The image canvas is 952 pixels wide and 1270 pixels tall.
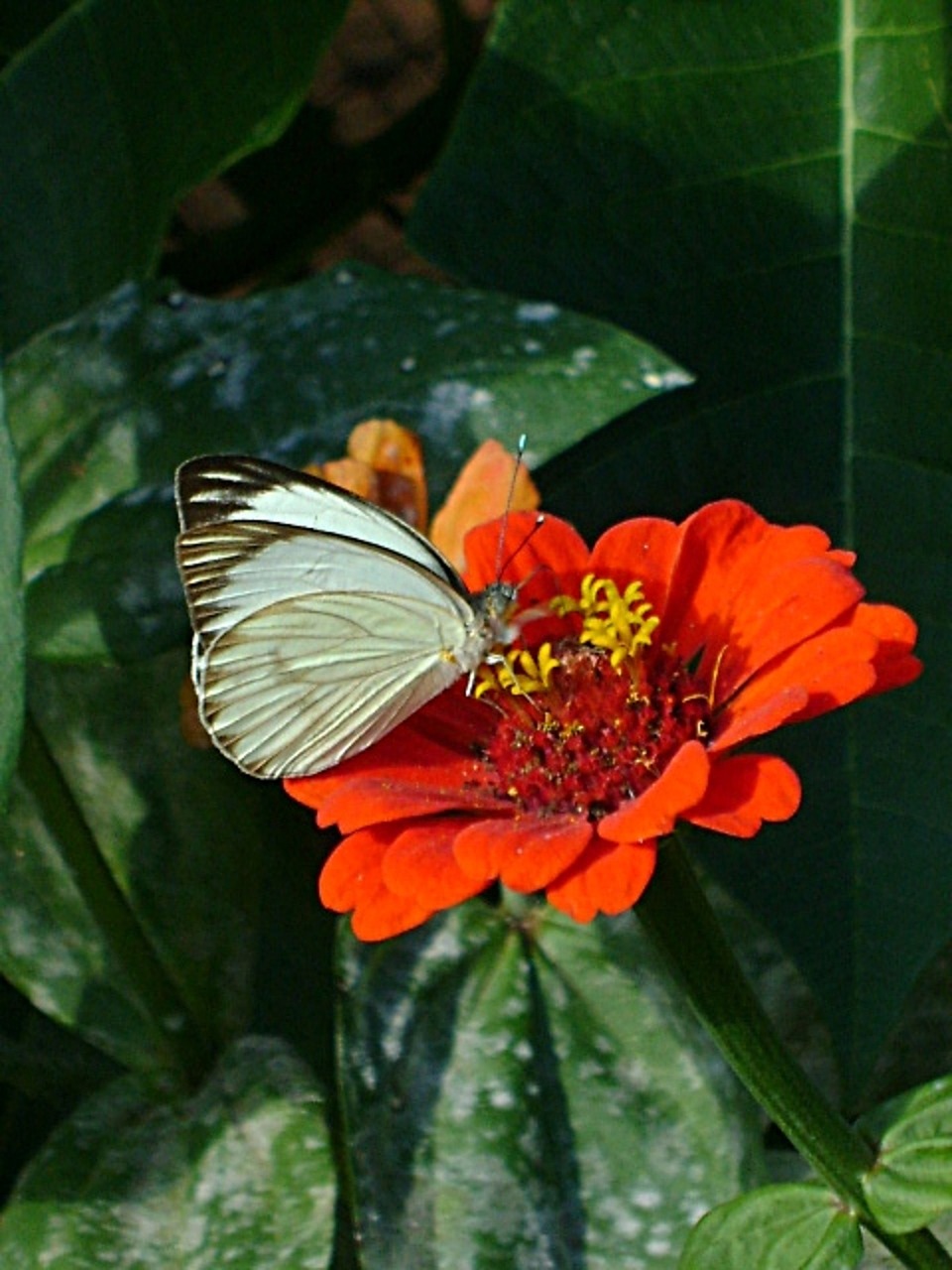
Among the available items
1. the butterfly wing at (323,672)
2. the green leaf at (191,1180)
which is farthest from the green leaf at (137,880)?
the butterfly wing at (323,672)

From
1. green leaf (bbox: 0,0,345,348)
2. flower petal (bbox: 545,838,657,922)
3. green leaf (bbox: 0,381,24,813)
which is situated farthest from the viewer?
green leaf (bbox: 0,0,345,348)

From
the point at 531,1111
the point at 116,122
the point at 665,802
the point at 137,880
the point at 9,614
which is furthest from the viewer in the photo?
the point at 116,122

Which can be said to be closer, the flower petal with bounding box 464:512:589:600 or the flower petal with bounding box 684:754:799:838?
the flower petal with bounding box 684:754:799:838

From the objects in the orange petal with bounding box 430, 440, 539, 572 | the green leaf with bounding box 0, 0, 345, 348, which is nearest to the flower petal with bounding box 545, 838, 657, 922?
the orange petal with bounding box 430, 440, 539, 572

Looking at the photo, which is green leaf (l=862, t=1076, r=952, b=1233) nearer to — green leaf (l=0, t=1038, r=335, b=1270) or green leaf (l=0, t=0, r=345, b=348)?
green leaf (l=0, t=1038, r=335, b=1270)

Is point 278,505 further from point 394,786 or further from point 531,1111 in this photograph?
point 531,1111

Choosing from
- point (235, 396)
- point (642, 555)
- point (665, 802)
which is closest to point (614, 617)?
point (642, 555)
